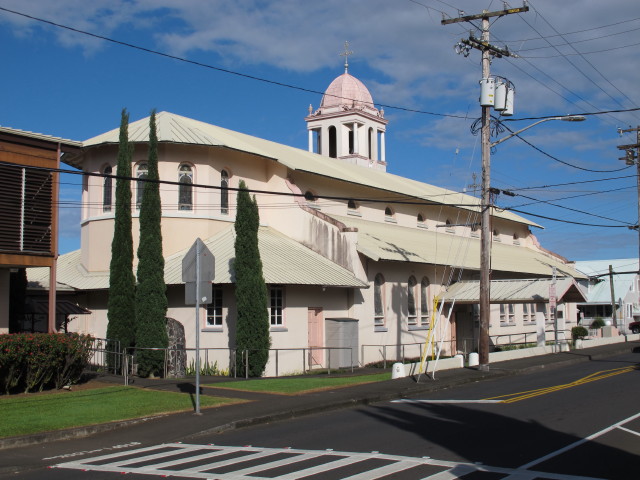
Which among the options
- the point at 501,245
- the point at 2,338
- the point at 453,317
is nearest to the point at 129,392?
the point at 2,338

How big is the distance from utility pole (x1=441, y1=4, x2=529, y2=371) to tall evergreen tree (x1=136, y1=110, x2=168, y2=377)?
35.1 feet

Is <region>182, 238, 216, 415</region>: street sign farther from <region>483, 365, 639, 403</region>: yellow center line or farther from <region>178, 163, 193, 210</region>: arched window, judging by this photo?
<region>178, 163, 193, 210</region>: arched window

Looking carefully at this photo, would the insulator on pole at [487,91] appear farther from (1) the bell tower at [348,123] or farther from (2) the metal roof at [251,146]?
(1) the bell tower at [348,123]

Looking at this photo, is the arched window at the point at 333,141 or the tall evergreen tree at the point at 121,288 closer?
the tall evergreen tree at the point at 121,288

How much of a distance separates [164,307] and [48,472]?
45.5ft

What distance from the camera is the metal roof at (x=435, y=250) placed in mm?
32406

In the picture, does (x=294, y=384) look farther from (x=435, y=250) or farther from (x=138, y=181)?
(x=435, y=250)

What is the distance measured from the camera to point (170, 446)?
1227cm

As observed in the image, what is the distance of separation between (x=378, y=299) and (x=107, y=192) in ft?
40.9

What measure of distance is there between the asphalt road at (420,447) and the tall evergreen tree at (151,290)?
918 centimetres

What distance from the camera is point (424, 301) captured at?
36.4 m

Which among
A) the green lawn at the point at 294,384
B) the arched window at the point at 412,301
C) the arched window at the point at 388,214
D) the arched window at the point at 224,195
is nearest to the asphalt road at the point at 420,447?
the green lawn at the point at 294,384

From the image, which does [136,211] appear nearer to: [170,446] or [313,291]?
[313,291]

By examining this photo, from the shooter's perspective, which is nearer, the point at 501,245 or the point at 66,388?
the point at 66,388
